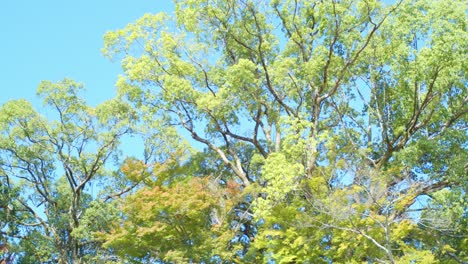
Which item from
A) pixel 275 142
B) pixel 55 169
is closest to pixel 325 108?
pixel 275 142

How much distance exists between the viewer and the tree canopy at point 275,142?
44.9 ft

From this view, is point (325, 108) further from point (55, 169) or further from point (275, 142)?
point (55, 169)

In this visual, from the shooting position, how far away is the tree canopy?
1370 cm

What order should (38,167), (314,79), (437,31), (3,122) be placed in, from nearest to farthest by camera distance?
1. (437,31)
2. (314,79)
3. (3,122)
4. (38,167)

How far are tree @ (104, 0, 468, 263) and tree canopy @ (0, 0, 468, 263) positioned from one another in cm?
4

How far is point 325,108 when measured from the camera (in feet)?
57.1

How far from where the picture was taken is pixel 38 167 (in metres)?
20.1

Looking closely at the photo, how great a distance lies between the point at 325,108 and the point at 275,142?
5.39 ft

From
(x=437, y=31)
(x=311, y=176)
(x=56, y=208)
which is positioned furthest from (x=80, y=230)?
(x=437, y=31)

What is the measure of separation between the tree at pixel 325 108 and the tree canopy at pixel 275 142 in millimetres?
42

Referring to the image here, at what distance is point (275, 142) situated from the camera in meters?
17.4

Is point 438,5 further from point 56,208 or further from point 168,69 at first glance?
point 56,208

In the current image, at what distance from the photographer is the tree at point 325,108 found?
13.6 metres

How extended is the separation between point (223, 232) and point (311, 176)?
2421 mm
